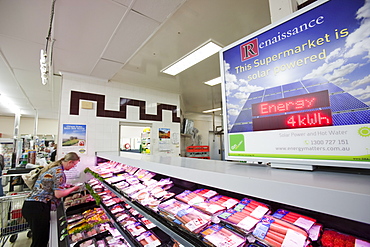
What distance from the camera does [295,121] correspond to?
0.86 metres

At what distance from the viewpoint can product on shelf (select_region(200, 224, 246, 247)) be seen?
0.82 meters

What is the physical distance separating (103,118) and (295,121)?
16.1 ft

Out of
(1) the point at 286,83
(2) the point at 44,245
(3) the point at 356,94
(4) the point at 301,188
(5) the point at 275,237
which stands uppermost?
(1) the point at 286,83

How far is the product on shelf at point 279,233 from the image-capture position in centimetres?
68

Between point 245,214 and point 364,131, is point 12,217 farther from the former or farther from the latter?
point 364,131

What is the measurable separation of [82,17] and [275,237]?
129 inches

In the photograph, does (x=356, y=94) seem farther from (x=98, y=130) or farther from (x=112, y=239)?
(x=98, y=130)

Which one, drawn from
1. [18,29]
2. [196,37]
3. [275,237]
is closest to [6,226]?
[18,29]

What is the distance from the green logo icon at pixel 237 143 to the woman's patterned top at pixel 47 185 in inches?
114

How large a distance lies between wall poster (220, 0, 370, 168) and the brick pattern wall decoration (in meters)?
4.53

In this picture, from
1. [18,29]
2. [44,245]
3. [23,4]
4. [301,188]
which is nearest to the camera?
[301,188]

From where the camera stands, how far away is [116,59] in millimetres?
3738

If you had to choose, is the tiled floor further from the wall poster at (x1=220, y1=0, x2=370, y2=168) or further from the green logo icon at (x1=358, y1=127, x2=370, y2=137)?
the green logo icon at (x1=358, y1=127, x2=370, y2=137)

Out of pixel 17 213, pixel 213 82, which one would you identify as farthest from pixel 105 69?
pixel 17 213
